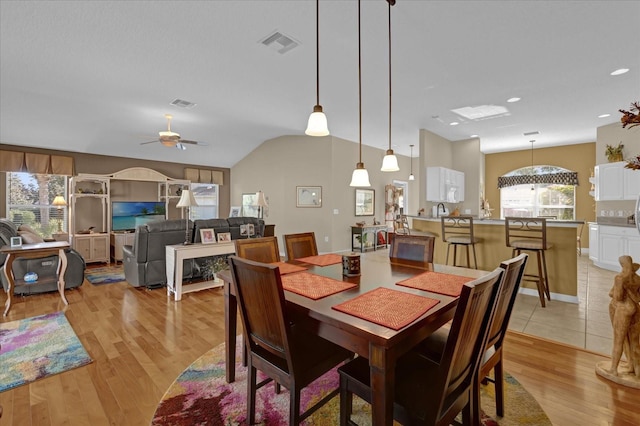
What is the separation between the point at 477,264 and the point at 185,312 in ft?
13.4

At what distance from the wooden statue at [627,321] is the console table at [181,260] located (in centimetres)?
366

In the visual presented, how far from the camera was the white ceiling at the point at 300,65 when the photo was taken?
2.62 m

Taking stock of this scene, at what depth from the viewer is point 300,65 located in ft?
11.8

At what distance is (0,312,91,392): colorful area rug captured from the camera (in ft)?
7.22

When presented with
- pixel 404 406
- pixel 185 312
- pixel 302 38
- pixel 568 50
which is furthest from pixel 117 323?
pixel 568 50

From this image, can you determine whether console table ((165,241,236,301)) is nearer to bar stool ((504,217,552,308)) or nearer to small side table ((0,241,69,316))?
small side table ((0,241,69,316))

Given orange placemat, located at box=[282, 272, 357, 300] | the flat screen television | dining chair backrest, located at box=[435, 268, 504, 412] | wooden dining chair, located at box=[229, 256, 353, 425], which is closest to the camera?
dining chair backrest, located at box=[435, 268, 504, 412]

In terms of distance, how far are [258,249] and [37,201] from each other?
6.65m

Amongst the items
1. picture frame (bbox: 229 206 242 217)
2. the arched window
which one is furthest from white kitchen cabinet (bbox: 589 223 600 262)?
picture frame (bbox: 229 206 242 217)

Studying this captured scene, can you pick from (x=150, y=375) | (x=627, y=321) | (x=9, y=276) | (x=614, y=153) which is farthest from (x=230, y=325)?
(x=614, y=153)

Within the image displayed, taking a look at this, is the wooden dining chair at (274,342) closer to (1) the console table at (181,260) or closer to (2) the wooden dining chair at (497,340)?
(2) the wooden dining chair at (497,340)

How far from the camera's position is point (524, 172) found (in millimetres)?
8391

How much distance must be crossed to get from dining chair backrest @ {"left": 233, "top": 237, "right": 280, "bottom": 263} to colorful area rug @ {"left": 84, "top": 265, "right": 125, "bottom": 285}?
12.1 feet

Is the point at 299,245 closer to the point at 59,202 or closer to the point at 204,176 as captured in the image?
the point at 59,202
